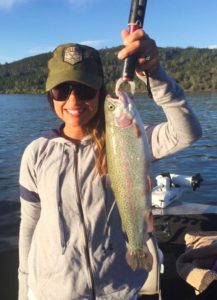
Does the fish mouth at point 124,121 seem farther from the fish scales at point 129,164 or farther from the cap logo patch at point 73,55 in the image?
the cap logo patch at point 73,55

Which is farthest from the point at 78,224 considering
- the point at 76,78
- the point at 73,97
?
the point at 76,78

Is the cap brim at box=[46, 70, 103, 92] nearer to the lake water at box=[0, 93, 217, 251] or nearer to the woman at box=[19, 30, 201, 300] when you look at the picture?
the woman at box=[19, 30, 201, 300]

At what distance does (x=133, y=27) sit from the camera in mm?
2156

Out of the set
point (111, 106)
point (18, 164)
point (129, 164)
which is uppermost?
point (111, 106)

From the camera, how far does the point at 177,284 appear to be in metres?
4.89

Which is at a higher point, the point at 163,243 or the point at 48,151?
the point at 48,151

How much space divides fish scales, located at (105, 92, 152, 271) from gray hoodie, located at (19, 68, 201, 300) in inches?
11.9

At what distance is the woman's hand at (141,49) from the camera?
210 centimetres

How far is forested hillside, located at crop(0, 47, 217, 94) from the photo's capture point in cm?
8081

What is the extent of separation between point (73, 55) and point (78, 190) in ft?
2.62

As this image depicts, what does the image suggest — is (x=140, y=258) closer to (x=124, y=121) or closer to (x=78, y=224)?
(x=78, y=224)

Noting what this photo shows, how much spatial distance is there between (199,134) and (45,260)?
1.21m

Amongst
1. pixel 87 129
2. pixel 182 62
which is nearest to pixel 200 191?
pixel 87 129

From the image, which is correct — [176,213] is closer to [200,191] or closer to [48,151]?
[48,151]
